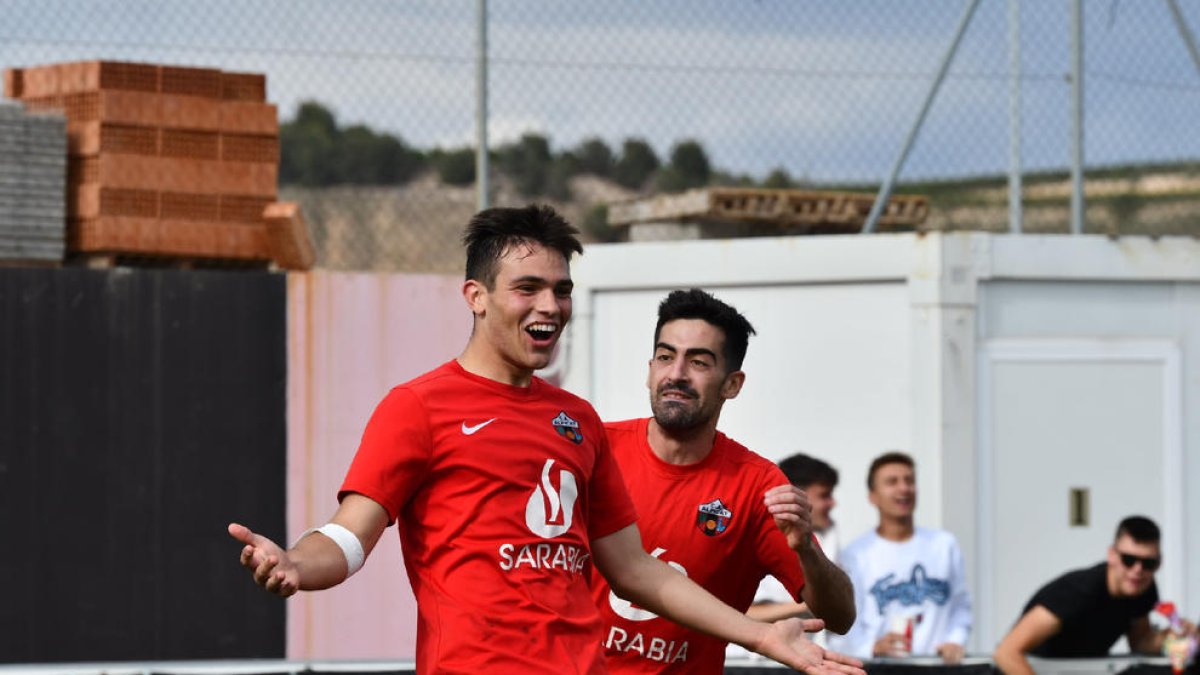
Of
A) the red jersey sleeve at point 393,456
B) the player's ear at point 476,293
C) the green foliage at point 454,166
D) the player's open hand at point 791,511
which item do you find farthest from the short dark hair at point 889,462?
the red jersey sleeve at point 393,456

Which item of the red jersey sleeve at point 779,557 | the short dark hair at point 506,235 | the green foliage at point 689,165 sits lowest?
the red jersey sleeve at point 779,557

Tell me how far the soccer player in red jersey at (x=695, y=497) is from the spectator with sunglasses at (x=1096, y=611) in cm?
282

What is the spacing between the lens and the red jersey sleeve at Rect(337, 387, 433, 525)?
14.8 feet

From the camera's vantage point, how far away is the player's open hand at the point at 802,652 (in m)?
4.57

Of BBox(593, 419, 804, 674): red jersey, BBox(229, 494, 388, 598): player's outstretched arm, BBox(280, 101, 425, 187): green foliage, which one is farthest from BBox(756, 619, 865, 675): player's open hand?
BBox(280, 101, 425, 187): green foliage

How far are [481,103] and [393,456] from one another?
658cm

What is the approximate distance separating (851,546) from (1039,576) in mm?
2460

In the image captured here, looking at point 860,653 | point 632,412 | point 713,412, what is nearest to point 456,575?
point 713,412

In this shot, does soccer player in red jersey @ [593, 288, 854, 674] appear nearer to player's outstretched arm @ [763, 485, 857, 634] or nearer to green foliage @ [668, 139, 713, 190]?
player's outstretched arm @ [763, 485, 857, 634]

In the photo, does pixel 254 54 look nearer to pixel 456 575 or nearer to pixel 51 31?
pixel 51 31

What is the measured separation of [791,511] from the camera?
5223 mm

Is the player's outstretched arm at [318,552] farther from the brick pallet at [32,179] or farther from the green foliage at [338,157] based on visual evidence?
the green foliage at [338,157]

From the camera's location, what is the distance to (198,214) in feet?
35.9

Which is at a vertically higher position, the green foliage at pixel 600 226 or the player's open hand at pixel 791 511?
the green foliage at pixel 600 226
